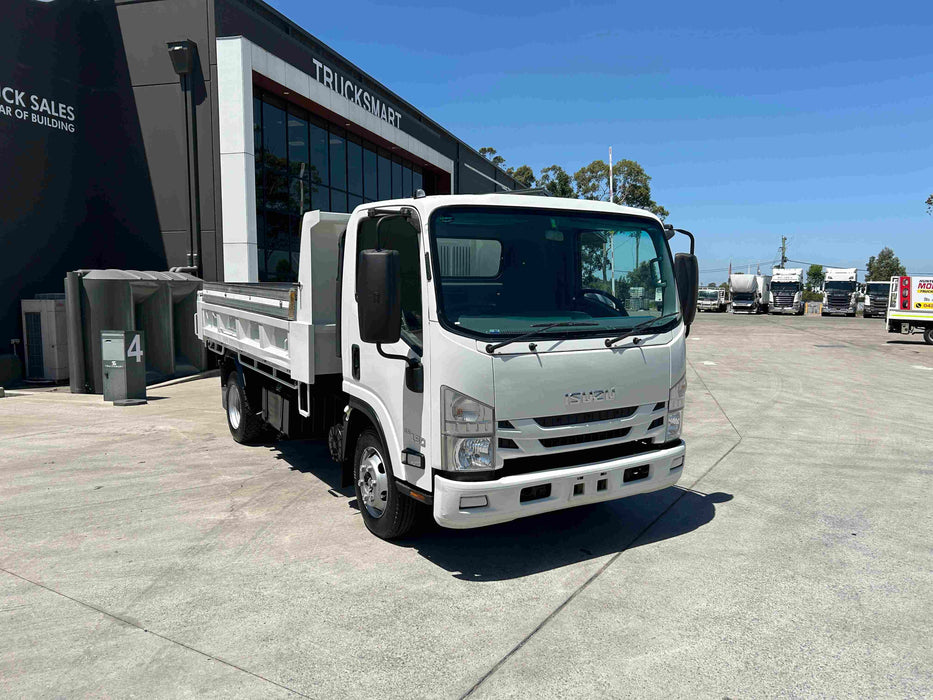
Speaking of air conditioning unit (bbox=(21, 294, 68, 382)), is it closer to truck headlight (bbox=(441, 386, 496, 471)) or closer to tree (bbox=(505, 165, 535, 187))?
truck headlight (bbox=(441, 386, 496, 471))

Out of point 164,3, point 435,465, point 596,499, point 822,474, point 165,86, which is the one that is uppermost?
point 164,3

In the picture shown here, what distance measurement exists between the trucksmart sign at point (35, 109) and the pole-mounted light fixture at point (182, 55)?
9.18ft

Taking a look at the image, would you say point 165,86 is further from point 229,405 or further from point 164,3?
point 229,405

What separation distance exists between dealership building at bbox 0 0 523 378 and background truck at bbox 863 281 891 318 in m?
37.7

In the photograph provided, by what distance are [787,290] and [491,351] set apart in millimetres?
49805

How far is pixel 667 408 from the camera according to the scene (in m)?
4.85

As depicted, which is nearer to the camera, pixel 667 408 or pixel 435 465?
Result: pixel 435 465

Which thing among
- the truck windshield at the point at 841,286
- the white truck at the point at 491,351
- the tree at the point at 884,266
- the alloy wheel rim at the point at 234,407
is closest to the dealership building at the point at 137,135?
the alloy wheel rim at the point at 234,407

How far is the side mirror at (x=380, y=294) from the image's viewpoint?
3936mm

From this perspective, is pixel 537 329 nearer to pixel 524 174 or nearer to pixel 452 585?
pixel 452 585

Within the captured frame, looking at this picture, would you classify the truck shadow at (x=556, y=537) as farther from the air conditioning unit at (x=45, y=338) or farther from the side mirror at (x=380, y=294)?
the air conditioning unit at (x=45, y=338)

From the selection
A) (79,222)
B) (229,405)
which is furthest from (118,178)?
(229,405)

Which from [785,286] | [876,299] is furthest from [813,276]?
[876,299]

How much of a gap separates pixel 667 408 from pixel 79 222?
1612 cm
